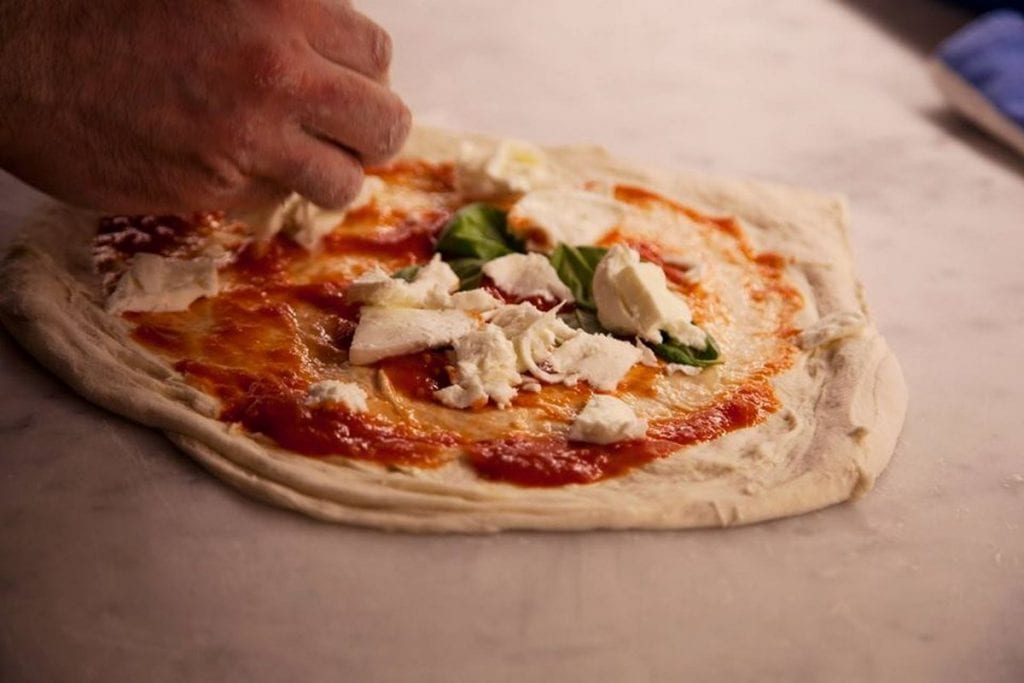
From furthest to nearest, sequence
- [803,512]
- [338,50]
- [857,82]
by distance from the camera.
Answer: [857,82] < [338,50] < [803,512]

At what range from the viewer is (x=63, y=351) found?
2381 millimetres

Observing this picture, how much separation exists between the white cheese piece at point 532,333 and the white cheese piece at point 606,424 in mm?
146

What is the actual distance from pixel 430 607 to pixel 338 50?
1177mm

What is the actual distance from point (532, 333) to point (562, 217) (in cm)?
54

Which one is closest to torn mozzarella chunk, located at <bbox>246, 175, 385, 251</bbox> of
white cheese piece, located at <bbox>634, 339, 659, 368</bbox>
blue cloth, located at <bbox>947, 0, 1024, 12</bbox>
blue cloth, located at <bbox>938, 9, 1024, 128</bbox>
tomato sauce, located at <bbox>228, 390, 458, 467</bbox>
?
tomato sauce, located at <bbox>228, 390, 458, 467</bbox>

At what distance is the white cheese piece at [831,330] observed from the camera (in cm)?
263

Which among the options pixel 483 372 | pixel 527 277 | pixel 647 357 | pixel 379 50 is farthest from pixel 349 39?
pixel 647 357

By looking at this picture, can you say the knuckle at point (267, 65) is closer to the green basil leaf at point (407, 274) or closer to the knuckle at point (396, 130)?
the knuckle at point (396, 130)

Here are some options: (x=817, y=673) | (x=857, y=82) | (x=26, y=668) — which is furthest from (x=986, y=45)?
(x=26, y=668)

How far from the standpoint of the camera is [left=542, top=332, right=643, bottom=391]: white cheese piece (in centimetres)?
240

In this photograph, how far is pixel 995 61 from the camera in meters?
3.81

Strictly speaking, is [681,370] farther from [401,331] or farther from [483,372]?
[401,331]

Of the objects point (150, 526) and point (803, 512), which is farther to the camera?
point (803, 512)

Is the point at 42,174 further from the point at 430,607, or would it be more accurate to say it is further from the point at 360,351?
the point at 430,607
